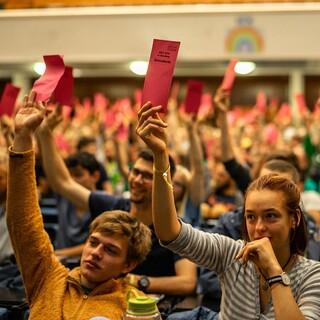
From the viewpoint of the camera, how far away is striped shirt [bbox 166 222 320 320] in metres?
1.68

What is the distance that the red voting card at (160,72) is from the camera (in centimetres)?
182

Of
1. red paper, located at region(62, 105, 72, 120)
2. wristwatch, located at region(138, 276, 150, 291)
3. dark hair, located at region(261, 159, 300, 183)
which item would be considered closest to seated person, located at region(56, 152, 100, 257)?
red paper, located at region(62, 105, 72, 120)

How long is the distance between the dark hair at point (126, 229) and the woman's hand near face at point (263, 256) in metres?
0.51

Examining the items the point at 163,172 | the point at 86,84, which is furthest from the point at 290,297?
the point at 86,84

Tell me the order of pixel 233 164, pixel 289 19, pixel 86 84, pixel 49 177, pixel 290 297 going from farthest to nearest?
pixel 86 84 → pixel 289 19 → pixel 233 164 → pixel 49 177 → pixel 290 297

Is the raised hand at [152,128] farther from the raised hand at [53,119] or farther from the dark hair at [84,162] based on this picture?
the dark hair at [84,162]

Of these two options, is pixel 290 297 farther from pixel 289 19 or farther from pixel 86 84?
pixel 86 84

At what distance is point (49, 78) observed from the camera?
2027 mm

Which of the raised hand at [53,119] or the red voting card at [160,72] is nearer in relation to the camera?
the red voting card at [160,72]

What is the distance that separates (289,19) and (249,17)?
41cm

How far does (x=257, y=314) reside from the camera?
1.70 m

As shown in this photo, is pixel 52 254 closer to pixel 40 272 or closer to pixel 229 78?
pixel 40 272

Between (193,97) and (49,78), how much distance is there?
1467 mm

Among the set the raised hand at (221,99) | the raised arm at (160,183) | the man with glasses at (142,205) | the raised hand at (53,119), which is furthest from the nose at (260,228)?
the raised hand at (221,99)
